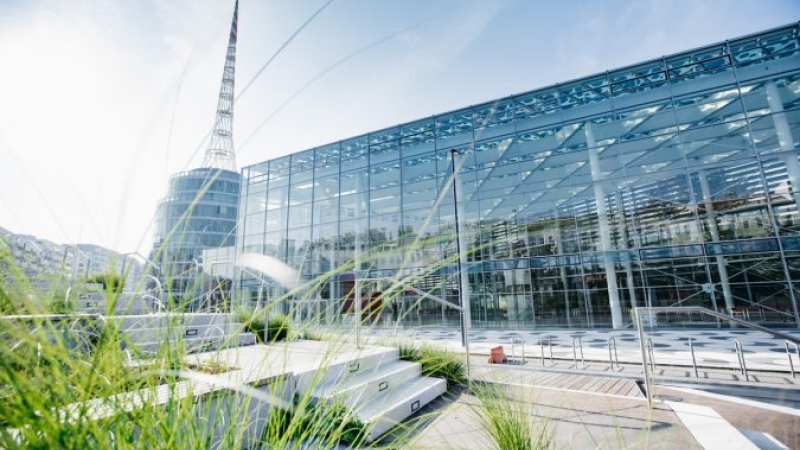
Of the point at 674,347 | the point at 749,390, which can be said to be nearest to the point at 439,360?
the point at 749,390

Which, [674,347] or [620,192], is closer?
[674,347]

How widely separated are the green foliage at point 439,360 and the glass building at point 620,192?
16.5 feet

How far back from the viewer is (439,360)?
4.59 metres

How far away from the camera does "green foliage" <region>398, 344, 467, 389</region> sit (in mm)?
4367

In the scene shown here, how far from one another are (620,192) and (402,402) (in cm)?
1586

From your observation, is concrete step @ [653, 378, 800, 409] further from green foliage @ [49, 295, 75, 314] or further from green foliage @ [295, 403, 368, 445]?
green foliage @ [49, 295, 75, 314]

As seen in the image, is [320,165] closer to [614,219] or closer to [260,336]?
[260,336]

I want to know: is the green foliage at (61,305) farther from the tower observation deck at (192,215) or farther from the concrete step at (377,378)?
the concrete step at (377,378)

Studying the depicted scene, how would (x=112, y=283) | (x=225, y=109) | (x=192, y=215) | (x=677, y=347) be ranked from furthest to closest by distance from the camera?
(x=677, y=347) → (x=225, y=109) → (x=192, y=215) → (x=112, y=283)

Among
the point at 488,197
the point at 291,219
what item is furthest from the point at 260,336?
Result: the point at 291,219

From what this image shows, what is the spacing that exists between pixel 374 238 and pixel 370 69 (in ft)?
53.9

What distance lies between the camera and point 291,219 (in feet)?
64.6

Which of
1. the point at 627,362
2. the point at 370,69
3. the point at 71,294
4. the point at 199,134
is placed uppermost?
the point at 370,69

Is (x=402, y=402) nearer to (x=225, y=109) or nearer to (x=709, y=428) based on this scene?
(x=709, y=428)
